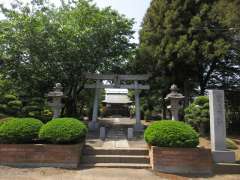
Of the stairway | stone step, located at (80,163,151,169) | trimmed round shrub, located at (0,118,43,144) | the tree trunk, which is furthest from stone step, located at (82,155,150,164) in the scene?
the tree trunk

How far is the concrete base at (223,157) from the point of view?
1138cm

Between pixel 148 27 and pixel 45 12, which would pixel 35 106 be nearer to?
pixel 45 12

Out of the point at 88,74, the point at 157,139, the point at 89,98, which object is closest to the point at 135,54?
the point at 88,74

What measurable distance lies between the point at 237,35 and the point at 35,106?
12408mm

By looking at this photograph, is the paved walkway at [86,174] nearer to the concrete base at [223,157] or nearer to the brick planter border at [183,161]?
the brick planter border at [183,161]

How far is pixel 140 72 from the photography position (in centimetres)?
2156

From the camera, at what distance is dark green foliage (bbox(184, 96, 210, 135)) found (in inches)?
640

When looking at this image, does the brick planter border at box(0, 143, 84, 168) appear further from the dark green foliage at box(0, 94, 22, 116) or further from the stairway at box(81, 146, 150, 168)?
the dark green foliage at box(0, 94, 22, 116)

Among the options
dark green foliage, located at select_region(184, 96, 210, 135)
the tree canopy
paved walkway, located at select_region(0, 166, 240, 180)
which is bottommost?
paved walkway, located at select_region(0, 166, 240, 180)

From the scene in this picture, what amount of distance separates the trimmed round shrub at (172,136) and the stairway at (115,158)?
2.74 ft

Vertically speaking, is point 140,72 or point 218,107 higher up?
point 140,72

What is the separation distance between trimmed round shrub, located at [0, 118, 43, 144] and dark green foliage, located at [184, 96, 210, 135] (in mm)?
8695

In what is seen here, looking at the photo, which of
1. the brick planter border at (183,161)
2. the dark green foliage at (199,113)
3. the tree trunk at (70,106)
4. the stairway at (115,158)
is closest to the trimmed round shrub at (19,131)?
the stairway at (115,158)

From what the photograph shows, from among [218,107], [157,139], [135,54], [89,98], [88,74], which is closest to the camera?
[157,139]
